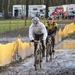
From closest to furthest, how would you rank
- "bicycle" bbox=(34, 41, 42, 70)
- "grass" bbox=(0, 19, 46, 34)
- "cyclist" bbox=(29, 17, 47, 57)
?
"bicycle" bbox=(34, 41, 42, 70), "cyclist" bbox=(29, 17, 47, 57), "grass" bbox=(0, 19, 46, 34)

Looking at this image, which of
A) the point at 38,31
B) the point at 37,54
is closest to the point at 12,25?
the point at 38,31

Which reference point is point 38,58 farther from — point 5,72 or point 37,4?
point 37,4

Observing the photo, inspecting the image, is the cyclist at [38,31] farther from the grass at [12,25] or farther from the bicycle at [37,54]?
the grass at [12,25]

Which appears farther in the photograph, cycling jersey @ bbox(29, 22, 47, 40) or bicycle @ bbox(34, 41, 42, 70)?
cycling jersey @ bbox(29, 22, 47, 40)

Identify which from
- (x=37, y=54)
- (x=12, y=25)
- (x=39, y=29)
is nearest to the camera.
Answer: (x=37, y=54)

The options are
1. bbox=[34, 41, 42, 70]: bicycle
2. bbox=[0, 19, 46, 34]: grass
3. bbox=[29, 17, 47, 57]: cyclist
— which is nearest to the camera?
bbox=[34, 41, 42, 70]: bicycle

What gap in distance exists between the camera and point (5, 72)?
11.8m

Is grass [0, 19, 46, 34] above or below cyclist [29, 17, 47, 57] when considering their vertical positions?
below

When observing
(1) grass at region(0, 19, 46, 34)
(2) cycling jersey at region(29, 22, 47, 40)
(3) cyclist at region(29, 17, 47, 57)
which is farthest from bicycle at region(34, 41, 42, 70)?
(1) grass at region(0, 19, 46, 34)

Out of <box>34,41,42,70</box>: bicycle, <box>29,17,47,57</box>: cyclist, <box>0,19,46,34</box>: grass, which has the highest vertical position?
<box>29,17,47,57</box>: cyclist

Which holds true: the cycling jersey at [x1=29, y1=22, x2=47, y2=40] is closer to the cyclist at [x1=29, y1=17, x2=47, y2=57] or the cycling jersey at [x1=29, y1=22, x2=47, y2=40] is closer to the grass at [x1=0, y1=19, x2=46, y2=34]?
the cyclist at [x1=29, y1=17, x2=47, y2=57]

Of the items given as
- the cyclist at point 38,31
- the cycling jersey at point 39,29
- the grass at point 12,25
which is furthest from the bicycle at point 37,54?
the grass at point 12,25

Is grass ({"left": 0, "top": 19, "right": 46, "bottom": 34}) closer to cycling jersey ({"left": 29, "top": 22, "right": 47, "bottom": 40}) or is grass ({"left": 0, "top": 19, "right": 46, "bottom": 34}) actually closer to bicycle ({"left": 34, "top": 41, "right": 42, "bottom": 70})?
cycling jersey ({"left": 29, "top": 22, "right": 47, "bottom": 40})

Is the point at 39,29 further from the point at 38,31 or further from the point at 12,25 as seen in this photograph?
the point at 12,25
